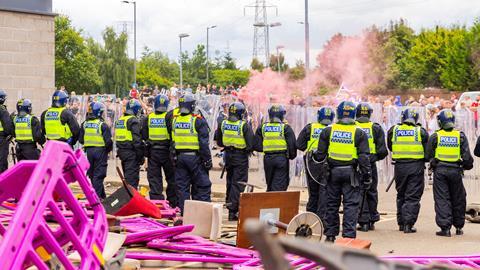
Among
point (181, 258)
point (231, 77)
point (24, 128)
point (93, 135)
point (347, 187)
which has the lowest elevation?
point (181, 258)

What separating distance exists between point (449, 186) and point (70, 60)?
57131mm

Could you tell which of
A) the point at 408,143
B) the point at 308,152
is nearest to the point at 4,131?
the point at 308,152

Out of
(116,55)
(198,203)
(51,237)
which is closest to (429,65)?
(116,55)

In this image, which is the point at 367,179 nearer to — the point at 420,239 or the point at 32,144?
the point at 420,239

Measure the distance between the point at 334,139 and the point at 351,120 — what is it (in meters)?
0.32

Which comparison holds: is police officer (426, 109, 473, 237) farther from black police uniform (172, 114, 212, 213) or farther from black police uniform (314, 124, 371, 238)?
black police uniform (172, 114, 212, 213)

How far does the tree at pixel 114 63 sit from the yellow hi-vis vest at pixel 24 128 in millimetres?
69192

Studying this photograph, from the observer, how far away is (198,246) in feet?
32.0

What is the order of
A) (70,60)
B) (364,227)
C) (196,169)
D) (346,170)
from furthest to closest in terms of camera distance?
1. (70,60)
2. (196,169)
3. (364,227)
4. (346,170)

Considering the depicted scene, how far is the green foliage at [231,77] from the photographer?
73.8 metres

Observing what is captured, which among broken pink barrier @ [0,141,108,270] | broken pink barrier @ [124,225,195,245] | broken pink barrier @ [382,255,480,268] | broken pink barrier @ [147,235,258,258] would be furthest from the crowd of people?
broken pink barrier @ [0,141,108,270]

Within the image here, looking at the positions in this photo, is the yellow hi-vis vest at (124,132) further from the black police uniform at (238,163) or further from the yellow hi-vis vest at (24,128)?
the black police uniform at (238,163)

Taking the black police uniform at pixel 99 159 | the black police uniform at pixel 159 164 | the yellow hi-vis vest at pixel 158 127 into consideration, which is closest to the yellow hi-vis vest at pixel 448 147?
the black police uniform at pixel 159 164

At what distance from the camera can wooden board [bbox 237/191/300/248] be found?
9.28 meters
